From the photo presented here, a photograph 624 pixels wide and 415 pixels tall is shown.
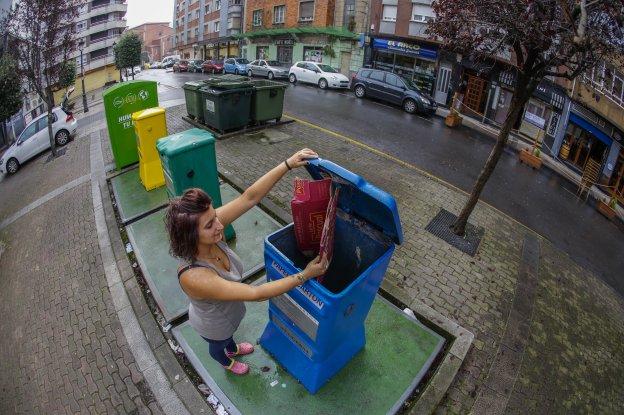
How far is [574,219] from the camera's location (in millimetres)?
8625

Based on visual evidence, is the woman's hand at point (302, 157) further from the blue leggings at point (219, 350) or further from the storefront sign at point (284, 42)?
the storefront sign at point (284, 42)

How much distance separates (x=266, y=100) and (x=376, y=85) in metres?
7.67

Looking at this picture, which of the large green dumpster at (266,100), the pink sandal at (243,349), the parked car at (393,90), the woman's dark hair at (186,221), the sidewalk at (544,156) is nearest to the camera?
the woman's dark hair at (186,221)

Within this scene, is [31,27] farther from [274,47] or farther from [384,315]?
[274,47]

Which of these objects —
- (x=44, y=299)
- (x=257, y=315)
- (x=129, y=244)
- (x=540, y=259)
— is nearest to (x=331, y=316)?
(x=257, y=315)

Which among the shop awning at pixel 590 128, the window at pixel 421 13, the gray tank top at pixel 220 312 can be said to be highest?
the window at pixel 421 13

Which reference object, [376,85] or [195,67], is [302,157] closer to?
[376,85]

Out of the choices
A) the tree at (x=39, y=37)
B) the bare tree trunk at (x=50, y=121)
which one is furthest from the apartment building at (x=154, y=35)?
the bare tree trunk at (x=50, y=121)

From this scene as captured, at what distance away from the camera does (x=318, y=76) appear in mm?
18656

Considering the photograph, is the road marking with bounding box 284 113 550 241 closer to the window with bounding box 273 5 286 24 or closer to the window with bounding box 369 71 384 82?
the window with bounding box 369 71 384 82

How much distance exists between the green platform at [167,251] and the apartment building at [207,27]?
109ft

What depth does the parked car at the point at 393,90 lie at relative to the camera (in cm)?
1460

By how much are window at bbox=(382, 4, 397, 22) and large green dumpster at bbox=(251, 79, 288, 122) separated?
14515 mm

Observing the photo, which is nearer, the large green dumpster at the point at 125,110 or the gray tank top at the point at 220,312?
the gray tank top at the point at 220,312
